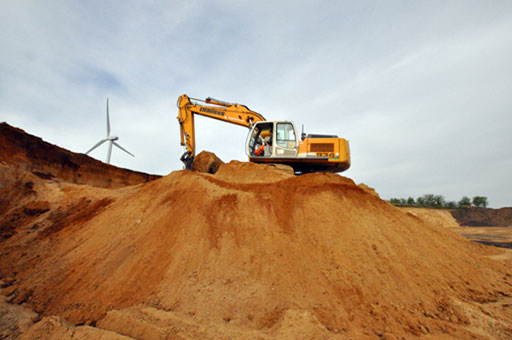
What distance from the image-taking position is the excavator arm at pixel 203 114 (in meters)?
11.2

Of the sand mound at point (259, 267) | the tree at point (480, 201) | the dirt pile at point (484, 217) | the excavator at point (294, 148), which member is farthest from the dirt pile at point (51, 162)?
the tree at point (480, 201)

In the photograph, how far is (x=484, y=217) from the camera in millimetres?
29266

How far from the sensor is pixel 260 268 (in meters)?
4.54

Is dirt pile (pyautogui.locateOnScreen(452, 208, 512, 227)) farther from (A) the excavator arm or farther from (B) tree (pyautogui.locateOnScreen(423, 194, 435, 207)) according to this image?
→ (A) the excavator arm

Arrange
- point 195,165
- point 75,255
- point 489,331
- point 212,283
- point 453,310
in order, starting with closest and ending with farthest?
point 489,331, point 453,310, point 212,283, point 75,255, point 195,165

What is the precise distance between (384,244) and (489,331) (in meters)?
1.86

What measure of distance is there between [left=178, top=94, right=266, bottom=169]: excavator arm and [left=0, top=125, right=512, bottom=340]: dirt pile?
504 centimetres

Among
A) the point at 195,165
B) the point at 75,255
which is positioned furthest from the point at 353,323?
the point at 195,165

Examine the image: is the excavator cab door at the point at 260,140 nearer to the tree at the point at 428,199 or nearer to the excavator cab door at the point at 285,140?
the excavator cab door at the point at 285,140

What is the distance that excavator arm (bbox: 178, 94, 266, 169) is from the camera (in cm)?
1123

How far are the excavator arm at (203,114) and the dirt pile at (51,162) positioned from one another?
426 cm

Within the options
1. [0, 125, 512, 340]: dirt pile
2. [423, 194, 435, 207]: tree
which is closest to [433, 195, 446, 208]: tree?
[423, 194, 435, 207]: tree

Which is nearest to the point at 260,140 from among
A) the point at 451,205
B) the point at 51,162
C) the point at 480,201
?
the point at 51,162

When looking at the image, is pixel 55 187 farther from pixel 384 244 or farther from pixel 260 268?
pixel 384 244
